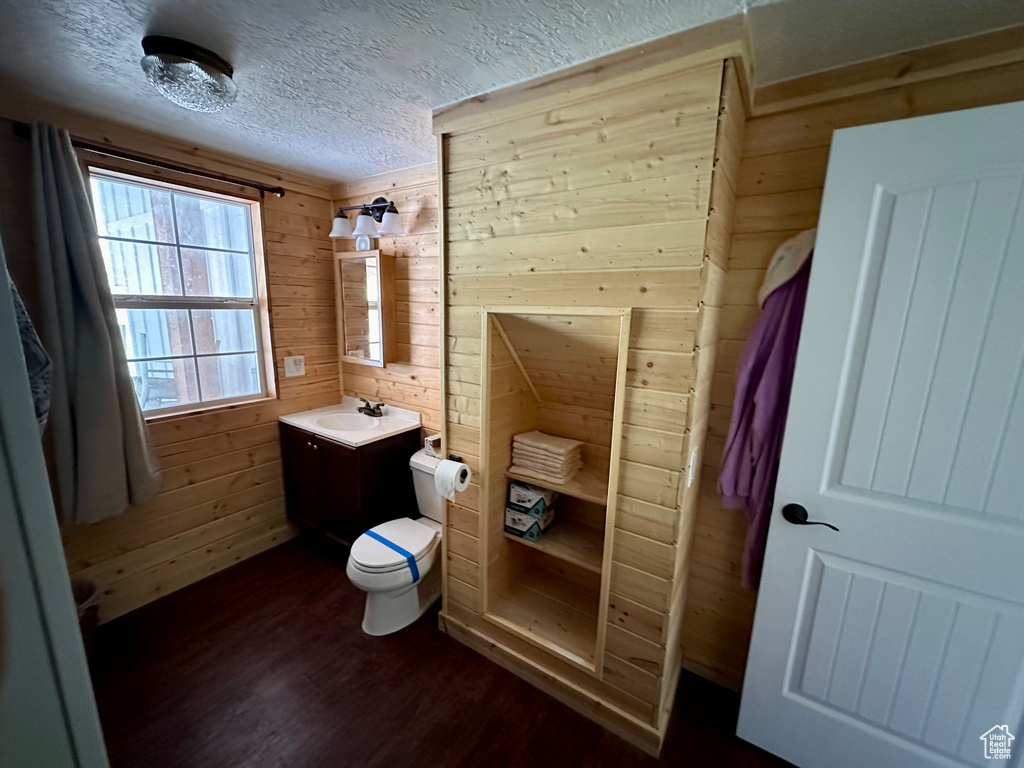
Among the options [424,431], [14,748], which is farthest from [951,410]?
[424,431]

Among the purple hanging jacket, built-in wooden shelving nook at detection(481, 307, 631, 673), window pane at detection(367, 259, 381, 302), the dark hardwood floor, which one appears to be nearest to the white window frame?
window pane at detection(367, 259, 381, 302)

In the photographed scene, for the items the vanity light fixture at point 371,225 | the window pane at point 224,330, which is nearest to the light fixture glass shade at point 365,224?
the vanity light fixture at point 371,225

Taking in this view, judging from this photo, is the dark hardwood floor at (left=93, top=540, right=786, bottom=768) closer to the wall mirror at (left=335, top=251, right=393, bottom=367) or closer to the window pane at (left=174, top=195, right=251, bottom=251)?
the wall mirror at (left=335, top=251, right=393, bottom=367)

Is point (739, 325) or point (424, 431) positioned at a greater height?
point (739, 325)

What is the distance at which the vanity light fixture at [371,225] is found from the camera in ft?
7.29

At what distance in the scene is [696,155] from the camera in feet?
3.65

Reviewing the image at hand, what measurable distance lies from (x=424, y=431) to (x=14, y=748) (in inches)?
76.1

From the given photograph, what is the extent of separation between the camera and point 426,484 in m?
2.22

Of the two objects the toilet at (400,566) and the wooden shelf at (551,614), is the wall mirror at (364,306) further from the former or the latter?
the wooden shelf at (551,614)

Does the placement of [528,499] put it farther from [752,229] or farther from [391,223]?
[391,223]

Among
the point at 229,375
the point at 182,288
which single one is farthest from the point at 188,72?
the point at 229,375

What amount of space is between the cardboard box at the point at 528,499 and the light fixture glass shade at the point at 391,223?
4.89 ft

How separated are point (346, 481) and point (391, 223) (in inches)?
56.0

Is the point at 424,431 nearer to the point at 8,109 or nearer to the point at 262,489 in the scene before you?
the point at 262,489
